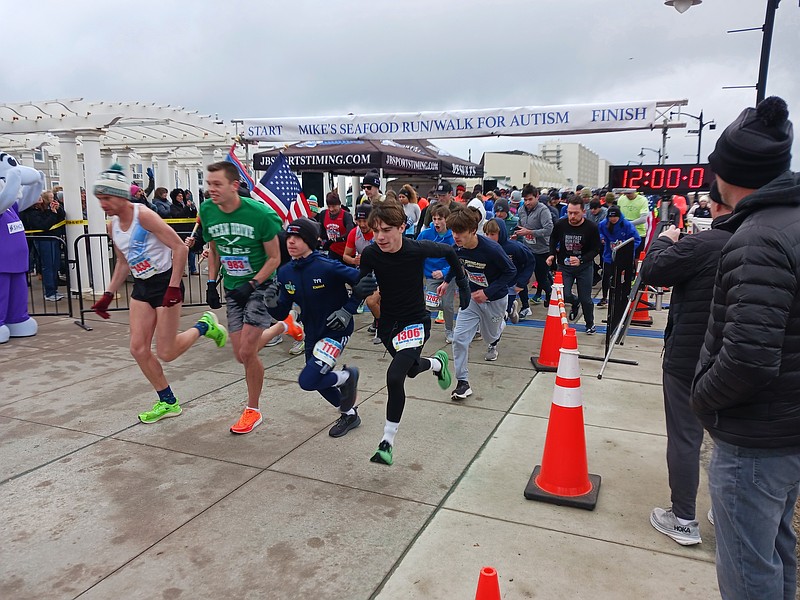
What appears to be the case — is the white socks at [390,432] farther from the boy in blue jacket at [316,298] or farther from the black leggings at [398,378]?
the boy in blue jacket at [316,298]

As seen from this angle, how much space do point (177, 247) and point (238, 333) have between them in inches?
32.5

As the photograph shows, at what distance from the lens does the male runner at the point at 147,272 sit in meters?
4.65

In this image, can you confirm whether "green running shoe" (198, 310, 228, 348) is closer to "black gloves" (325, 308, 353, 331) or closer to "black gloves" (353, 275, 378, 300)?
"black gloves" (325, 308, 353, 331)

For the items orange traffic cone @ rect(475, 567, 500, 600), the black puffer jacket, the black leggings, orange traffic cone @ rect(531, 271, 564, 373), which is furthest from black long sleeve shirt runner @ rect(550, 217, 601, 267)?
orange traffic cone @ rect(475, 567, 500, 600)

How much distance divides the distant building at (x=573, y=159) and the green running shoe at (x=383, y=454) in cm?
12107

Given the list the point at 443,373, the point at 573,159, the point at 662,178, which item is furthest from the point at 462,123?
the point at 573,159

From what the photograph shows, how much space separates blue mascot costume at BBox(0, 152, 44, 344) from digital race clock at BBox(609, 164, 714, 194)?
7.32 m

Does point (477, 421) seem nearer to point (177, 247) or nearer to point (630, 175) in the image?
point (177, 247)

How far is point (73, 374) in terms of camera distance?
630cm

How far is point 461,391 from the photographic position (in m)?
5.53

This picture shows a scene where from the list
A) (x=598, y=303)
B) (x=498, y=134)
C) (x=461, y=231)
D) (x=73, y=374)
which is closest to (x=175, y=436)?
(x=73, y=374)

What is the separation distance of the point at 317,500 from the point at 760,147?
9.64ft

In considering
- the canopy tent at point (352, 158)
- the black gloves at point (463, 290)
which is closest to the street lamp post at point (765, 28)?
the canopy tent at point (352, 158)

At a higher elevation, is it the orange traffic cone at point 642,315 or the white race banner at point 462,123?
the white race banner at point 462,123
